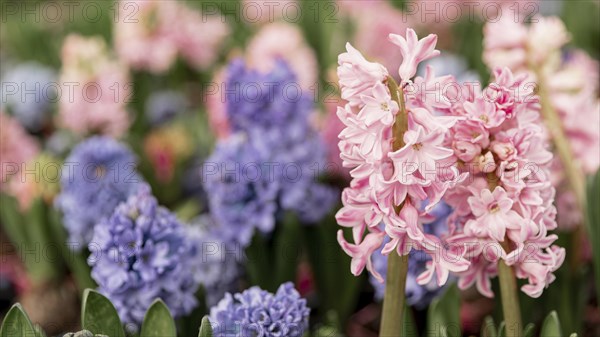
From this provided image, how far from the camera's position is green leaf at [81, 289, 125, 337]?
3.61 feet

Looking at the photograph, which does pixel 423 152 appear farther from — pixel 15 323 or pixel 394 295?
pixel 15 323

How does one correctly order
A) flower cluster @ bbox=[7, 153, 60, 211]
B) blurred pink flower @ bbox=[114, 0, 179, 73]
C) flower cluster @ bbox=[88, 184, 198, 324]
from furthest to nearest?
blurred pink flower @ bbox=[114, 0, 179, 73] → flower cluster @ bbox=[7, 153, 60, 211] → flower cluster @ bbox=[88, 184, 198, 324]

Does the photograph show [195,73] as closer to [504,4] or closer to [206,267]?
[504,4]

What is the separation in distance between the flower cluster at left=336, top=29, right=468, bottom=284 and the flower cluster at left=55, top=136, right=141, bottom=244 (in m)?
0.66

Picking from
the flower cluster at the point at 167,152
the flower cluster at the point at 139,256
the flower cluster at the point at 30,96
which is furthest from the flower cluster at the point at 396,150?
the flower cluster at the point at 30,96

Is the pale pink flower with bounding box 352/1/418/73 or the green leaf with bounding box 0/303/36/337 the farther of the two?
the pale pink flower with bounding box 352/1/418/73

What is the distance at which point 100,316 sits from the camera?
111cm

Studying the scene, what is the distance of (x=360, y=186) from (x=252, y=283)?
0.59m

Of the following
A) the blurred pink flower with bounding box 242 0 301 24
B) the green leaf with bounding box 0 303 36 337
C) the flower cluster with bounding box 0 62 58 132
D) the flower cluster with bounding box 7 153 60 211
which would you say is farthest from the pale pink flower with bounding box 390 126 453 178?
the blurred pink flower with bounding box 242 0 301 24

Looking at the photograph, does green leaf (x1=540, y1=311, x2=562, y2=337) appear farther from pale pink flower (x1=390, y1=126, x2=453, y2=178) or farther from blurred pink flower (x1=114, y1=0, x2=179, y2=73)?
blurred pink flower (x1=114, y1=0, x2=179, y2=73)

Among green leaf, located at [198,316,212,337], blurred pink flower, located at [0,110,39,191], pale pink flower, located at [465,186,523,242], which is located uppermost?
pale pink flower, located at [465,186,523,242]

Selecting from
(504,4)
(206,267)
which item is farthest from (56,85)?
(504,4)

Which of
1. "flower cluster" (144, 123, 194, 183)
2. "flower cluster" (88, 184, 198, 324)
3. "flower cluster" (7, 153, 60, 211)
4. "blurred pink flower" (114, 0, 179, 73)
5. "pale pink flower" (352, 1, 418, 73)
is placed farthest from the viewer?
"pale pink flower" (352, 1, 418, 73)

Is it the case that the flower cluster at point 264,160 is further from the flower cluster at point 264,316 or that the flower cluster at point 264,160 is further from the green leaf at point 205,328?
the green leaf at point 205,328
